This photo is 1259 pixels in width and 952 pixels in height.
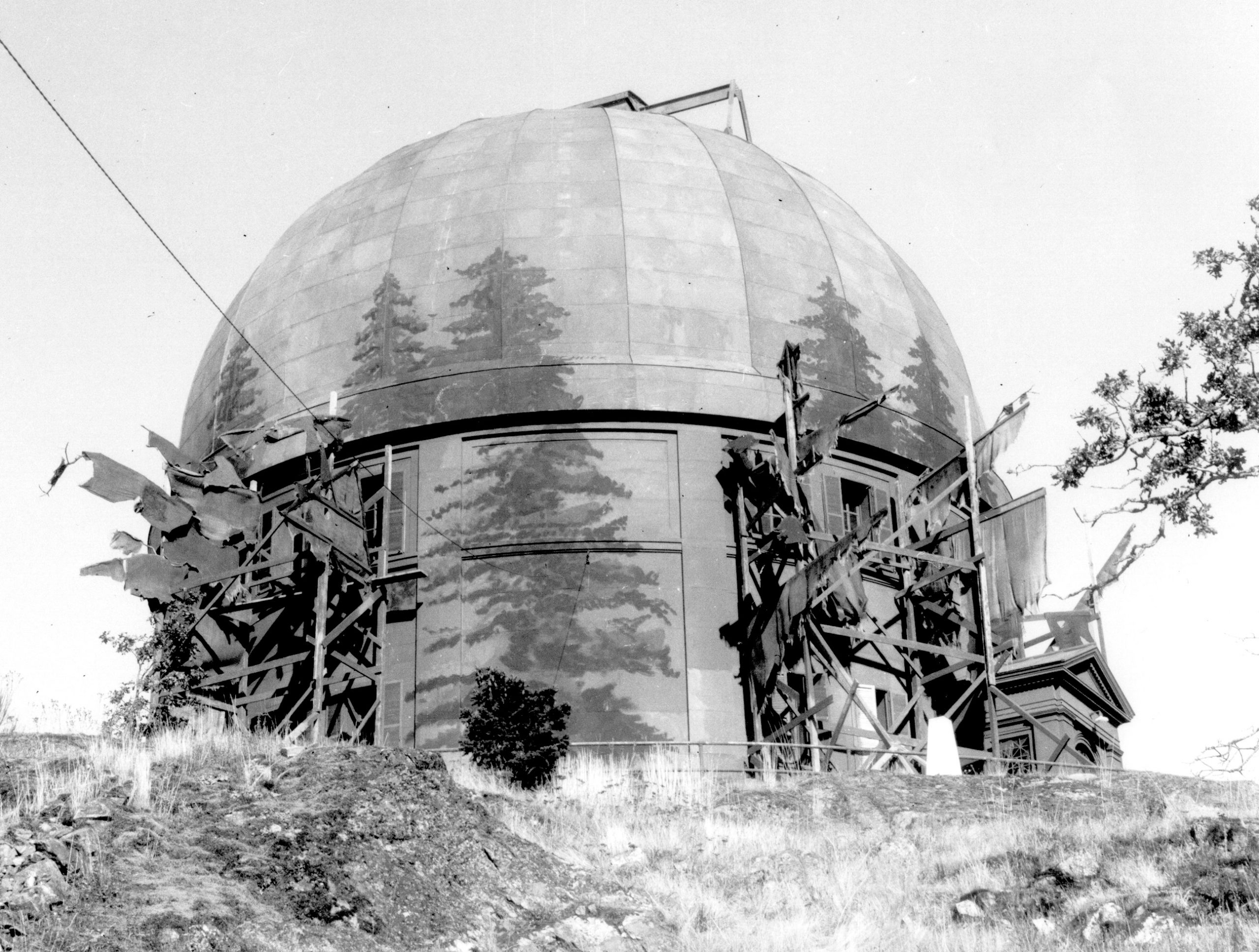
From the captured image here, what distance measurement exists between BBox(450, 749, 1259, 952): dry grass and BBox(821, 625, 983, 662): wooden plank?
539 centimetres

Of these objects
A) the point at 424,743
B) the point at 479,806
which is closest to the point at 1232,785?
the point at 479,806

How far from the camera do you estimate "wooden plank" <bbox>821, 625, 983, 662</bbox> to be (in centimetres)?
2861

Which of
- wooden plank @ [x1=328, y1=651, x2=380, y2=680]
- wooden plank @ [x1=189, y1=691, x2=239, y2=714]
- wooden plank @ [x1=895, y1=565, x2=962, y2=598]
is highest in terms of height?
wooden plank @ [x1=895, y1=565, x2=962, y2=598]

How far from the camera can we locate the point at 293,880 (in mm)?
14781

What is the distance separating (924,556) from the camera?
29281 millimetres

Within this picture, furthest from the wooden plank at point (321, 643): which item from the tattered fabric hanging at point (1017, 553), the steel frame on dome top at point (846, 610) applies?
the tattered fabric hanging at point (1017, 553)

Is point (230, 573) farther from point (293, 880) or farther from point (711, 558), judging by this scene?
point (293, 880)

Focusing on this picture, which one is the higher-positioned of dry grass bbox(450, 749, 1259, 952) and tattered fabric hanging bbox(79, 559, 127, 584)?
tattered fabric hanging bbox(79, 559, 127, 584)

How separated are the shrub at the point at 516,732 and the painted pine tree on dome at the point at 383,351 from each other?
6656mm

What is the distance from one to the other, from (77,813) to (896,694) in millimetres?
17628

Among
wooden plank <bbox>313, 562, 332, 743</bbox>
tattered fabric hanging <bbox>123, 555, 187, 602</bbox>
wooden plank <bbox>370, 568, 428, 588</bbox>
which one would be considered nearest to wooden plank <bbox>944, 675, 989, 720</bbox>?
wooden plank <bbox>370, 568, 428, 588</bbox>

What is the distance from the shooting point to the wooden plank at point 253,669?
1137 inches

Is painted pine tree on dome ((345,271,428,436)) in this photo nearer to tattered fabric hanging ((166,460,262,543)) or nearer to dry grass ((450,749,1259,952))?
tattered fabric hanging ((166,460,262,543))

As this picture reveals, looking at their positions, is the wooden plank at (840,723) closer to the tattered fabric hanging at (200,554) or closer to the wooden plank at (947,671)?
the wooden plank at (947,671)
